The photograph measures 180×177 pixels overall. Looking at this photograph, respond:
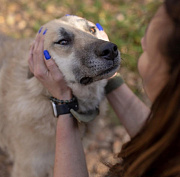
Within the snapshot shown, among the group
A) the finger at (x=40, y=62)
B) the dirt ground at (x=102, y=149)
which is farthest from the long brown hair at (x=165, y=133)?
the dirt ground at (x=102, y=149)

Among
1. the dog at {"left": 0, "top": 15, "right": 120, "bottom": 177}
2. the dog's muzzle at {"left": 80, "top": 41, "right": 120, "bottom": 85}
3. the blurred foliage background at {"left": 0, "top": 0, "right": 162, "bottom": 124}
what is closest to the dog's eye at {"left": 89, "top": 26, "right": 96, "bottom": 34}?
the dog at {"left": 0, "top": 15, "right": 120, "bottom": 177}

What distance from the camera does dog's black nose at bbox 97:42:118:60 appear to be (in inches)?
66.6

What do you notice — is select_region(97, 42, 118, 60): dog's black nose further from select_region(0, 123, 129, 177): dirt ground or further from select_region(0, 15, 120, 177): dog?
select_region(0, 123, 129, 177): dirt ground

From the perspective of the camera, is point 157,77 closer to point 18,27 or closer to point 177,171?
point 177,171

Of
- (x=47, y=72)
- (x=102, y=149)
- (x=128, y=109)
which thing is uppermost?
(x=47, y=72)

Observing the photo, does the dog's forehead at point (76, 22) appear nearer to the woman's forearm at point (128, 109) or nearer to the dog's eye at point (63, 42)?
the dog's eye at point (63, 42)

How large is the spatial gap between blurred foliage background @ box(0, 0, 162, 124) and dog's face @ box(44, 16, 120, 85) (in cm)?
166

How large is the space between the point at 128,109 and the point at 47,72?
33.2 inches

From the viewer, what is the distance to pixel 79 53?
73.7 inches

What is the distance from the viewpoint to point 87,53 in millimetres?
1804

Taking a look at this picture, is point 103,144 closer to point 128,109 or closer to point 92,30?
point 128,109

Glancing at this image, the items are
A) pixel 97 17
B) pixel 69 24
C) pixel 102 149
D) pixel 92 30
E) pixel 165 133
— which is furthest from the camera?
pixel 97 17

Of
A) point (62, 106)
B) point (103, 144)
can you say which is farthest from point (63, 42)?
point (103, 144)

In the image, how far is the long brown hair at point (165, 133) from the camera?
1055 mm
